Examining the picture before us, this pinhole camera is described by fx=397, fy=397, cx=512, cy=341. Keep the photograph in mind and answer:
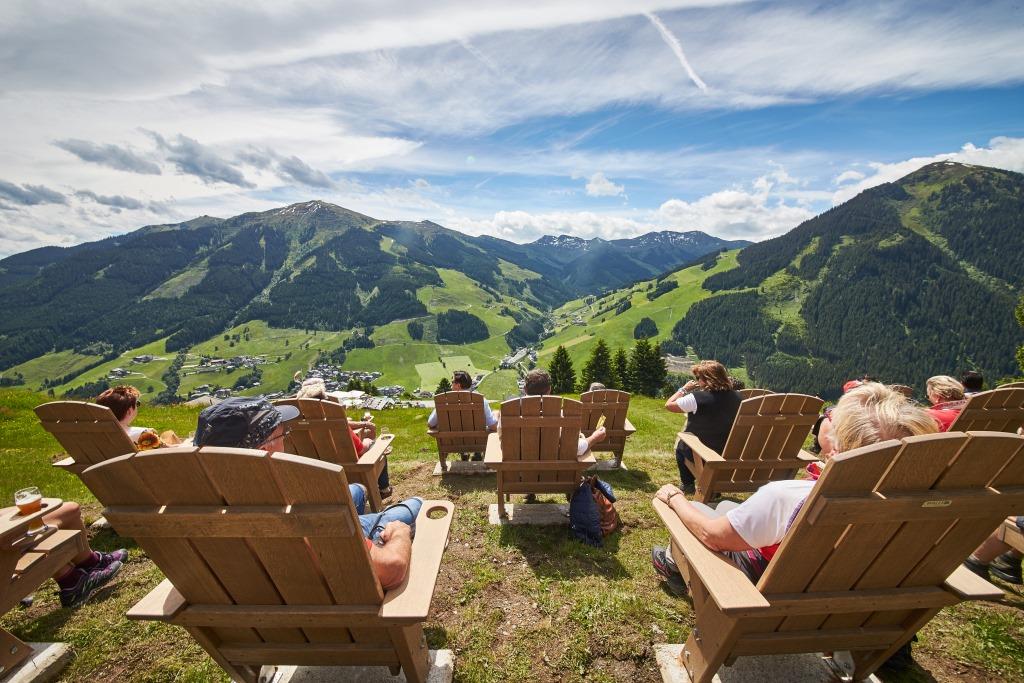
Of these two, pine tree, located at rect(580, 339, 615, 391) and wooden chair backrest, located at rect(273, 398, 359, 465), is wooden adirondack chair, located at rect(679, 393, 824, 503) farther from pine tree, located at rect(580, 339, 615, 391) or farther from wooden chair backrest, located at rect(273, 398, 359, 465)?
pine tree, located at rect(580, 339, 615, 391)

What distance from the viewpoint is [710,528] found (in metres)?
3.08

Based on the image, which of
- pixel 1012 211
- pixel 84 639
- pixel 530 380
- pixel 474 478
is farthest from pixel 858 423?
pixel 1012 211

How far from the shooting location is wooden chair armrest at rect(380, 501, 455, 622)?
8.70ft

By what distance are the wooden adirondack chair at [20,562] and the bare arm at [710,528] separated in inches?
232

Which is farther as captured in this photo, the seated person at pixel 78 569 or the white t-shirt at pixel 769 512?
the seated person at pixel 78 569

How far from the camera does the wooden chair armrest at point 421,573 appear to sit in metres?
2.65

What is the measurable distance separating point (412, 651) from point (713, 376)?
5.76 meters

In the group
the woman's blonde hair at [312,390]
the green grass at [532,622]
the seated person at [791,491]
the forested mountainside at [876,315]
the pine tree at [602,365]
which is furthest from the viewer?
the forested mountainside at [876,315]

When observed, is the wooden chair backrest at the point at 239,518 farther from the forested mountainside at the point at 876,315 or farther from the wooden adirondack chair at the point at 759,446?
the forested mountainside at the point at 876,315

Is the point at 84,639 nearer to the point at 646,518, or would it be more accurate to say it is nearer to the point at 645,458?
the point at 646,518

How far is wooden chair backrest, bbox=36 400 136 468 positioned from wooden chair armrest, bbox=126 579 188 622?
3.73m

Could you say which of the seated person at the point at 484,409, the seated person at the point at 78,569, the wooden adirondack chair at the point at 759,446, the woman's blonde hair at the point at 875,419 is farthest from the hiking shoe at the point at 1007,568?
the seated person at the point at 78,569

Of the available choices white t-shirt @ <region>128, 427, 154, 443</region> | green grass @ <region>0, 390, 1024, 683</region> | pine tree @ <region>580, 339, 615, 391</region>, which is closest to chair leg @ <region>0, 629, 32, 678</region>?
green grass @ <region>0, 390, 1024, 683</region>

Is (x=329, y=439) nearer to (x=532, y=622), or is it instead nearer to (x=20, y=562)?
(x=20, y=562)
